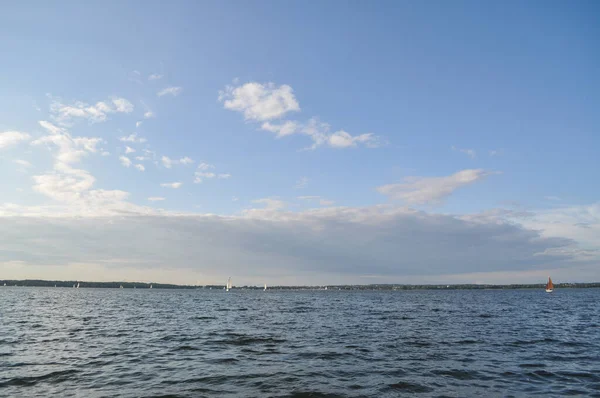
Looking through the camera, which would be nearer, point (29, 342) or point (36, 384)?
point (36, 384)

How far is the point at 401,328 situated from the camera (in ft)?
134

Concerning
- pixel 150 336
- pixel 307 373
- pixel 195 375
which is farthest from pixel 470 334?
pixel 150 336

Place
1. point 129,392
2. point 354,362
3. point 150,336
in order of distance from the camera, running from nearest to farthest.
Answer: point 129,392
point 354,362
point 150,336

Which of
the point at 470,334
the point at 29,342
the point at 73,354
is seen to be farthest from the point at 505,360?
the point at 29,342

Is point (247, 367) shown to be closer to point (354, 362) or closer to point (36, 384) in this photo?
point (354, 362)

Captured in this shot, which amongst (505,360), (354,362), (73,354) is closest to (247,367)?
(354,362)

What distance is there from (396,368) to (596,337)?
2678cm

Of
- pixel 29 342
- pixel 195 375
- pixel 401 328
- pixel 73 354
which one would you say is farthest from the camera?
pixel 401 328

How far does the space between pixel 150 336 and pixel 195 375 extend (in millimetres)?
17294

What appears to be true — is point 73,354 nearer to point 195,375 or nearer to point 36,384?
point 36,384

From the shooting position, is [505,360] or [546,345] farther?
[546,345]

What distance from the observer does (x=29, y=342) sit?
29234 mm

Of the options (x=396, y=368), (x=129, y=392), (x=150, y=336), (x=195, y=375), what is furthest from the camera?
(x=150, y=336)

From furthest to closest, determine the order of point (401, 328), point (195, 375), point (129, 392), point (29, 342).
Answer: point (401, 328) → point (29, 342) → point (195, 375) → point (129, 392)
